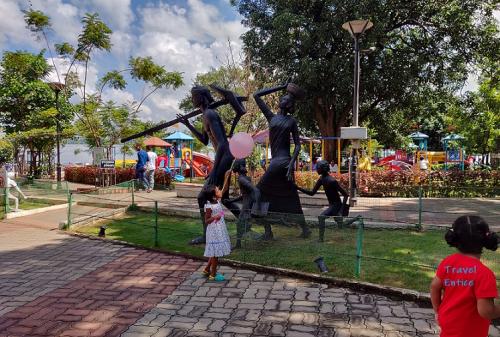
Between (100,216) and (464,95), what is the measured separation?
66.0ft

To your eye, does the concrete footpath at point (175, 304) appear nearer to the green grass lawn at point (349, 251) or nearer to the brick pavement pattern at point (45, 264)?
the brick pavement pattern at point (45, 264)

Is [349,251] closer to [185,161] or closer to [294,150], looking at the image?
[294,150]

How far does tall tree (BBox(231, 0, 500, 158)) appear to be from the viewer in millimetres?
20141

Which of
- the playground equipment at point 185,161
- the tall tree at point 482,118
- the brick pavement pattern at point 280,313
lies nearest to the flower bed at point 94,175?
the playground equipment at point 185,161

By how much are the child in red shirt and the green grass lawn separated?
282cm

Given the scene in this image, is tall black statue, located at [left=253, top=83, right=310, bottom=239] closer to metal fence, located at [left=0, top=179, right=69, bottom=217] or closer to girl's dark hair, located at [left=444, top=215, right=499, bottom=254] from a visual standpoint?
girl's dark hair, located at [left=444, top=215, right=499, bottom=254]

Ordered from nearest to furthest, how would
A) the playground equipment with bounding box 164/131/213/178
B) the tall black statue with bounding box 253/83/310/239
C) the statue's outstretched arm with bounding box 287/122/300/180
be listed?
the statue's outstretched arm with bounding box 287/122/300/180
the tall black statue with bounding box 253/83/310/239
the playground equipment with bounding box 164/131/213/178

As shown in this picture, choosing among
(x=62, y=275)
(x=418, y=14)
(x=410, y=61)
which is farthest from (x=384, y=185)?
(x=62, y=275)

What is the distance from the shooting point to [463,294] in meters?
2.53

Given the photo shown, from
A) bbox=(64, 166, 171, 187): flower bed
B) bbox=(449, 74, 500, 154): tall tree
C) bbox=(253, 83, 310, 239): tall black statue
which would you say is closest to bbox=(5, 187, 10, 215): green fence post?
bbox=(64, 166, 171, 187): flower bed

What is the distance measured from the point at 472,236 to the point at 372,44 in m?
19.2

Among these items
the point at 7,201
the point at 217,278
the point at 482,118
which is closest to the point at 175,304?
the point at 217,278

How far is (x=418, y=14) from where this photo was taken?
2169 centimetres

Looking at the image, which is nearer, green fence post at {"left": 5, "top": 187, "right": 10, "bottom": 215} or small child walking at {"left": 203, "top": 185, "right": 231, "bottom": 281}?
small child walking at {"left": 203, "top": 185, "right": 231, "bottom": 281}
